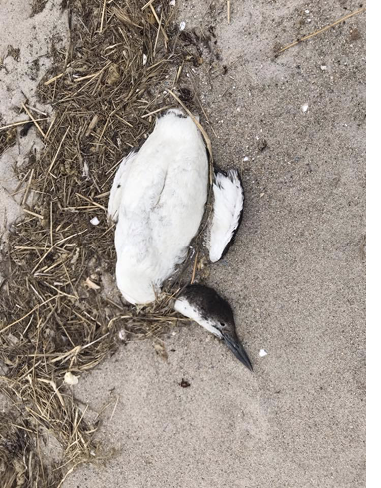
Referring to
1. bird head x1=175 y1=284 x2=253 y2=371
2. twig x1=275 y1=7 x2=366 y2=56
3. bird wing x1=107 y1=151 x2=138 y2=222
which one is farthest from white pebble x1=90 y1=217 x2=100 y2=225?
twig x1=275 y1=7 x2=366 y2=56

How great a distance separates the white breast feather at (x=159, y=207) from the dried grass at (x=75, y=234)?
0.41 meters

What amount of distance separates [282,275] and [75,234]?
1.47 metres

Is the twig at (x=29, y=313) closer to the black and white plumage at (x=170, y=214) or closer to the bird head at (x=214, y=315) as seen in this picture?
the black and white plumage at (x=170, y=214)

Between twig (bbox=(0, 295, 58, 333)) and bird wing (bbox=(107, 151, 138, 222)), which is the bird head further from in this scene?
twig (bbox=(0, 295, 58, 333))

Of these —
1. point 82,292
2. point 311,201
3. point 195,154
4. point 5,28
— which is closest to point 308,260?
point 311,201

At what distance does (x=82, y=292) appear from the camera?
9.82ft

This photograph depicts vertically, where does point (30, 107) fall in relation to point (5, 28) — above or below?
below

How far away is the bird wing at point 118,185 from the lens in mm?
2631

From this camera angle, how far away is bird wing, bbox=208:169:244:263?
2646mm

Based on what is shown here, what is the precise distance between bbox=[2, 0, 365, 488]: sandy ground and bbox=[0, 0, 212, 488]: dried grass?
282mm

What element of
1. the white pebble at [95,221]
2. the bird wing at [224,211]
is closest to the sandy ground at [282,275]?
the bird wing at [224,211]

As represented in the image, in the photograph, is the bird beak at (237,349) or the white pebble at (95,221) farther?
the white pebble at (95,221)

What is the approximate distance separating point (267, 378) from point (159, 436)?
88 cm

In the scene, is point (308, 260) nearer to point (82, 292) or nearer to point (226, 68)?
point (226, 68)
